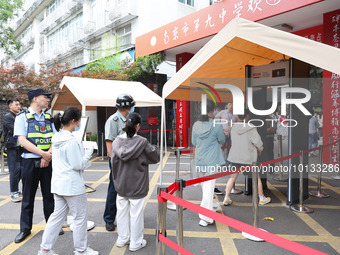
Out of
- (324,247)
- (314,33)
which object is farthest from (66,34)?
(324,247)

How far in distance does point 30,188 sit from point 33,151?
0.51 m

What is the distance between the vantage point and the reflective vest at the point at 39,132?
3.22 metres

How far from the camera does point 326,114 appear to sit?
7312mm

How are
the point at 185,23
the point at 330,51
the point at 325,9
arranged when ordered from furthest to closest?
the point at 185,23, the point at 325,9, the point at 330,51

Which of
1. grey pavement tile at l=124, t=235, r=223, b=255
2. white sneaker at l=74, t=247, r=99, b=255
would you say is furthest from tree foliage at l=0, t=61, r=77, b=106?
grey pavement tile at l=124, t=235, r=223, b=255

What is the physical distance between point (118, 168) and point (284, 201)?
3.47m

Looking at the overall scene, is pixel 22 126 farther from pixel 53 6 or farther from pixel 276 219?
pixel 53 6

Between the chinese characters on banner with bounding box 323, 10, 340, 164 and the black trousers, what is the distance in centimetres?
717

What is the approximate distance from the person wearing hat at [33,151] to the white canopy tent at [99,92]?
11.3ft

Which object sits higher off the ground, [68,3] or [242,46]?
[68,3]

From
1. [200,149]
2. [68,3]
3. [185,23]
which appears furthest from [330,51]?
[68,3]

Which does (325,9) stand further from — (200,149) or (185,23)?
(200,149)

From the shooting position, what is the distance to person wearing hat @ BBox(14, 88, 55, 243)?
3.18 metres

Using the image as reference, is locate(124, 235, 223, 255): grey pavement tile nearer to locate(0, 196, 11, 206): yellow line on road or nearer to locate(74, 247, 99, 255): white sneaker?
locate(74, 247, 99, 255): white sneaker
